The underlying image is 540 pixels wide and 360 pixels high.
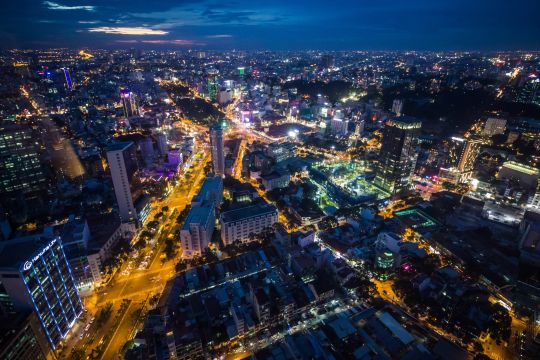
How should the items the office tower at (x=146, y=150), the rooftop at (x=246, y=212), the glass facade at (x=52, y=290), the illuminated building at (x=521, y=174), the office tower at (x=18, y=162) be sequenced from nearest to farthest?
1. the glass facade at (x=52, y=290)
2. the rooftop at (x=246, y=212)
3. the office tower at (x=18, y=162)
4. the illuminated building at (x=521, y=174)
5. the office tower at (x=146, y=150)

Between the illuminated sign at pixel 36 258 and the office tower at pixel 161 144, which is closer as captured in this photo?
the illuminated sign at pixel 36 258

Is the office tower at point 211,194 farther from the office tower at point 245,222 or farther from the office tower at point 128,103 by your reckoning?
the office tower at point 128,103

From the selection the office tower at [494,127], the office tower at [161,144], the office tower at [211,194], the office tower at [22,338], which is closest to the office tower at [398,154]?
the office tower at [211,194]

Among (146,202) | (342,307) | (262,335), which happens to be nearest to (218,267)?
(262,335)

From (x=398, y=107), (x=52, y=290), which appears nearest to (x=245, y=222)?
(x=52, y=290)

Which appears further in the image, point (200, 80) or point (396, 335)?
point (200, 80)

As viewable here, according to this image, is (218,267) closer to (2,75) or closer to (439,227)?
(439,227)
